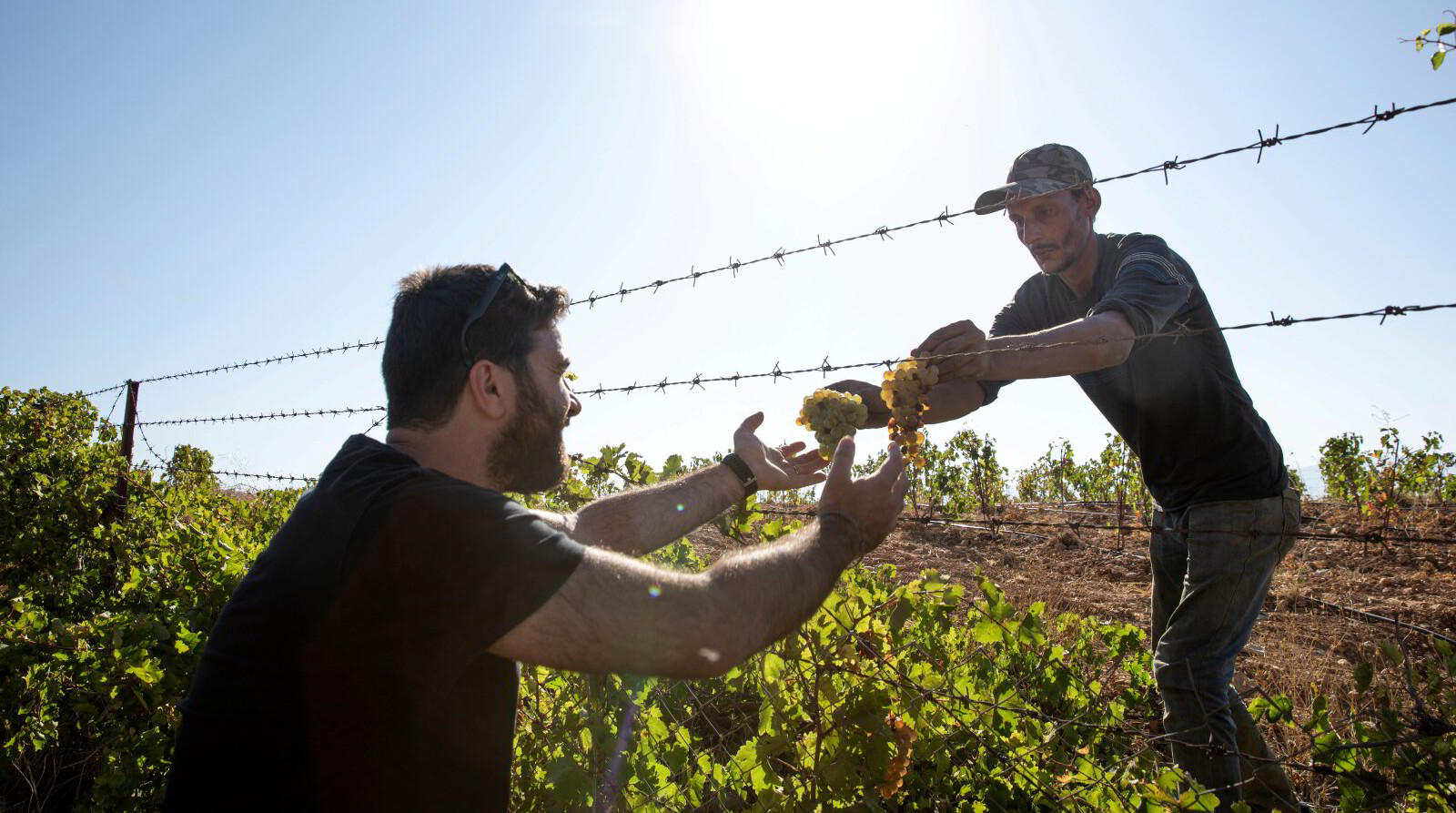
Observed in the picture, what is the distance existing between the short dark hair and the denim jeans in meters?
2.35

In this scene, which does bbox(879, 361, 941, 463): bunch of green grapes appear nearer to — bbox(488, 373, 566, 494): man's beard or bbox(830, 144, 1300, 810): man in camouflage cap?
bbox(830, 144, 1300, 810): man in camouflage cap

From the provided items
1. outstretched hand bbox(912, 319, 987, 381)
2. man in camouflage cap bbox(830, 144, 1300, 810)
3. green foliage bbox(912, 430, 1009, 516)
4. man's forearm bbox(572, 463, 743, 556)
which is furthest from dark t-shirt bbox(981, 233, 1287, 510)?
green foliage bbox(912, 430, 1009, 516)

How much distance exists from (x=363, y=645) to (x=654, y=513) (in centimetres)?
106

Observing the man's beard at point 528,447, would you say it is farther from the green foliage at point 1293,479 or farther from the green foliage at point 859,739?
the green foliage at point 1293,479

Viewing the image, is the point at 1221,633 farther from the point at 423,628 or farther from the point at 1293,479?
the point at 1293,479

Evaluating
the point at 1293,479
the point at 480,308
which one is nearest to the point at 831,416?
the point at 480,308

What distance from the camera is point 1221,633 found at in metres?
2.68

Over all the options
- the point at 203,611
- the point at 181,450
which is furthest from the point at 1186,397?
the point at 181,450

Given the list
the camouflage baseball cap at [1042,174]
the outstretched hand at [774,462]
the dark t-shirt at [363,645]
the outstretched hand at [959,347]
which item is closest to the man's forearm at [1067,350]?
the outstretched hand at [959,347]

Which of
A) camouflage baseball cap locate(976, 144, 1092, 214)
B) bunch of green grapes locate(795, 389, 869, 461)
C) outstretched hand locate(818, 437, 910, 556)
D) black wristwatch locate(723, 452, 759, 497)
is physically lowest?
outstretched hand locate(818, 437, 910, 556)

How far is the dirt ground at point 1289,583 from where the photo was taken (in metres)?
5.15

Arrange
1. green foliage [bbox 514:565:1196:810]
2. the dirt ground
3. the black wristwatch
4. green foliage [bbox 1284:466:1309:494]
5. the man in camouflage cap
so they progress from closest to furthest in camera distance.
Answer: green foliage [bbox 514:565:1196:810]
the black wristwatch
the man in camouflage cap
green foliage [bbox 1284:466:1309:494]
the dirt ground

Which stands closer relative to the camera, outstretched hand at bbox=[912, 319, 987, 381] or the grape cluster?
the grape cluster

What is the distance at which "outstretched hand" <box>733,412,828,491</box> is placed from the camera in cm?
245
